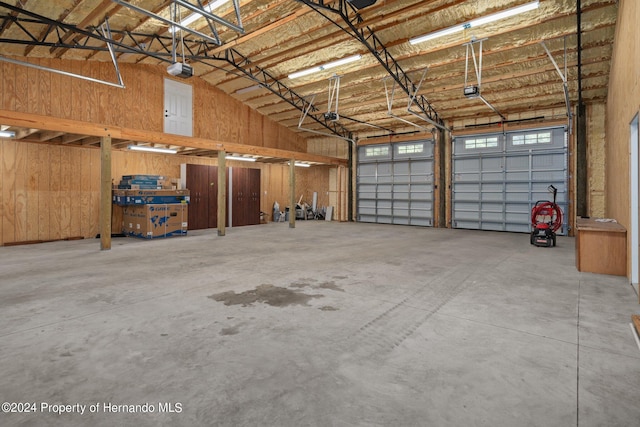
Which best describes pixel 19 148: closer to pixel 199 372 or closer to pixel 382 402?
pixel 199 372

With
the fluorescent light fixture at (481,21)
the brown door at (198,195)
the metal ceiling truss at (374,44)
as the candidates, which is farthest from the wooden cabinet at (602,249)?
the brown door at (198,195)

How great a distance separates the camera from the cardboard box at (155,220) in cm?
968

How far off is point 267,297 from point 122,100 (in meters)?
9.41

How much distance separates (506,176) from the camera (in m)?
12.2

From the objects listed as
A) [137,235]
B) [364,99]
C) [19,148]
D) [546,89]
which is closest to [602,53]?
[546,89]

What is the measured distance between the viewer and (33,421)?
1841 millimetres

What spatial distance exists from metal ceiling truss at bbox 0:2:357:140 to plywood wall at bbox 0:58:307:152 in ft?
3.11

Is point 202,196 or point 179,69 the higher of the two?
point 179,69

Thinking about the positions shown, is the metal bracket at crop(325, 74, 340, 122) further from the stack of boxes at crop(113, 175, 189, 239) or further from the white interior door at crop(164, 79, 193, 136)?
the stack of boxes at crop(113, 175, 189, 239)

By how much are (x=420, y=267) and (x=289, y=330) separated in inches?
137

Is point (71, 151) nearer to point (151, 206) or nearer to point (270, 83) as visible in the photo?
point (151, 206)

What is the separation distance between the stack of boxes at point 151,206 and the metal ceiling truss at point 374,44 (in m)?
6.46

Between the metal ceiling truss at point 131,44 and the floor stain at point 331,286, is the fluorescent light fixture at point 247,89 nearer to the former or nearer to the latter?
the metal ceiling truss at point 131,44

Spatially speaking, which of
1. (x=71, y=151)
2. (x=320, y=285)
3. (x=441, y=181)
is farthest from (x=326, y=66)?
(x=320, y=285)
